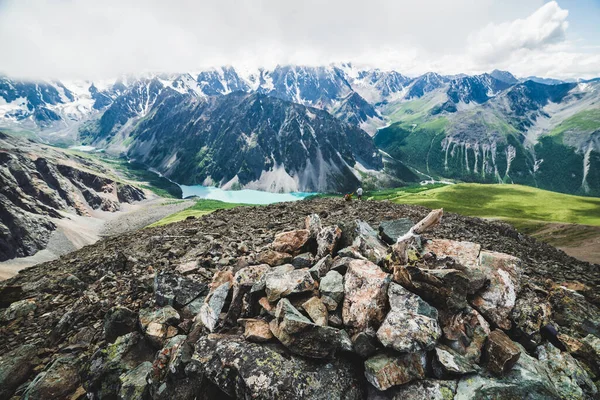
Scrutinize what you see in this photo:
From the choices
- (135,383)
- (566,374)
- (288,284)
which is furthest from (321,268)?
(566,374)

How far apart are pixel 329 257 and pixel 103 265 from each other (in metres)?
19.5

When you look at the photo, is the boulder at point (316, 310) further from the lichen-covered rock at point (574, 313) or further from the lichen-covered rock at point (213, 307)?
the lichen-covered rock at point (574, 313)

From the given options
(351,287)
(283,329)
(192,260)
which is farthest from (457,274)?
(192,260)

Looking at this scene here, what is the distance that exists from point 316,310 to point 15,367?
46.9 feet

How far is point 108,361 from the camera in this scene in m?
12.2

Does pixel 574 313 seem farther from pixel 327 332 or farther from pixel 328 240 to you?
pixel 327 332

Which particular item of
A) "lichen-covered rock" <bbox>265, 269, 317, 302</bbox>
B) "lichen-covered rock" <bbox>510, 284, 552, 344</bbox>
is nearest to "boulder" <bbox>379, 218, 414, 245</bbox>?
"lichen-covered rock" <bbox>510, 284, 552, 344</bbox>

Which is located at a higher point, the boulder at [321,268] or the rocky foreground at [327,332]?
the boulder at [321,268]

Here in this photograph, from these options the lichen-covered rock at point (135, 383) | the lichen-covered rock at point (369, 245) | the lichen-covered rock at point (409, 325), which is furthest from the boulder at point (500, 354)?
the lichen-covered rock at point (135, 383)

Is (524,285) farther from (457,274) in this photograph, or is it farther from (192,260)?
(192,260)

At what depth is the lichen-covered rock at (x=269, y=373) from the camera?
30.0 feet

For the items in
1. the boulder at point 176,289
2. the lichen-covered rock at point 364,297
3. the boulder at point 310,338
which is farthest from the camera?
→ the boulder at point 176,289

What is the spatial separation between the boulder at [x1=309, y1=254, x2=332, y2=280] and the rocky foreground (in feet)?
0.30

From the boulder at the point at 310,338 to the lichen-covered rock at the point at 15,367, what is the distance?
1250cm
